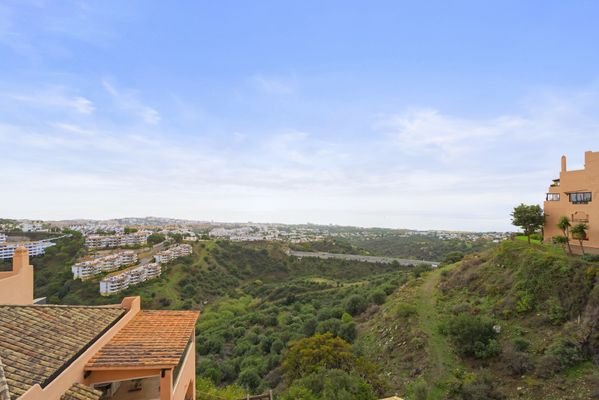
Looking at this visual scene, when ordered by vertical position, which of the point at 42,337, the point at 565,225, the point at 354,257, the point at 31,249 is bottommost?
the point at 354,257

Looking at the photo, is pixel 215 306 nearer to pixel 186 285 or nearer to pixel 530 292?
pixel 186 285

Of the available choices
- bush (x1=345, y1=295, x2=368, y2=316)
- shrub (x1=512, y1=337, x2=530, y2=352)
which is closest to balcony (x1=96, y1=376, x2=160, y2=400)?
shrub (x1=512, y1=337, x2=530, y2=352)

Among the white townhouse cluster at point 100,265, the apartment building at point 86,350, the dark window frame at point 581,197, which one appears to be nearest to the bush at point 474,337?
the dark window frame at point 581,197

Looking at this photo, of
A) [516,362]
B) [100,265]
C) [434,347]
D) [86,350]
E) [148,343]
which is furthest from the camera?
[100,265]

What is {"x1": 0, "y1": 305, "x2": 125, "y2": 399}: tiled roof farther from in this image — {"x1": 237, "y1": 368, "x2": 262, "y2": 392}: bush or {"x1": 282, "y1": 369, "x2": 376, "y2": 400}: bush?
{"x1": 237, "y1": 368, "x2": 262, "y2": 392}: bush

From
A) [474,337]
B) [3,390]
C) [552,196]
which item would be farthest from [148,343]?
[552,196]

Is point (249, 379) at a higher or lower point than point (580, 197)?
lower

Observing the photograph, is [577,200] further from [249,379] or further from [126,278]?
[126,278]

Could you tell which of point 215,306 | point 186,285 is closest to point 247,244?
point 186,285
